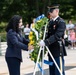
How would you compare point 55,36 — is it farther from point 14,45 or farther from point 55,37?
point 14,45

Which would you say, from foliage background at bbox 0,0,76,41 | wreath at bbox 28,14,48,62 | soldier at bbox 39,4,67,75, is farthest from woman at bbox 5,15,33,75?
foliage background at bbox 0,0,76,41

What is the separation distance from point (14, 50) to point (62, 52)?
3.63ft

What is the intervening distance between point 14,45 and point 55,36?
817 millimetres

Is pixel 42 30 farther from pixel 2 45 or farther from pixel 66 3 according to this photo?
pixel 66 3

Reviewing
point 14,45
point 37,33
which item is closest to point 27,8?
point 37,33

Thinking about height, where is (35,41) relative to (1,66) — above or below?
above

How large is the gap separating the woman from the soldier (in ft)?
1.41

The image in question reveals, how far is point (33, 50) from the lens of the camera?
278 inches

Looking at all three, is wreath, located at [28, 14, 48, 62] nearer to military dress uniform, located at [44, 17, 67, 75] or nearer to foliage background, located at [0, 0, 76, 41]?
military dress uniform, located at [44, 17, 67, 75]

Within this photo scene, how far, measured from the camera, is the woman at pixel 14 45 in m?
6.77

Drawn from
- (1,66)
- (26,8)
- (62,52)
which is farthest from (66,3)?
(62,52)

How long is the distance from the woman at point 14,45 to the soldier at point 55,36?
43cm

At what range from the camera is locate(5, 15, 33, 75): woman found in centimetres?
677

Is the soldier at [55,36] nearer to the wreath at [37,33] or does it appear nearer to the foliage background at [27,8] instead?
the wreath at [37,33]
